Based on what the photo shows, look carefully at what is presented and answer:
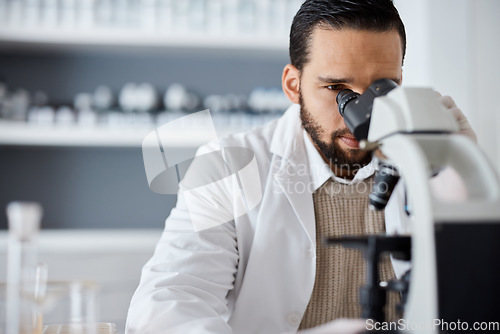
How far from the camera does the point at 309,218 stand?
4.10ft

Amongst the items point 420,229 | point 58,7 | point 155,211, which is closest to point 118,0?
point 58,7

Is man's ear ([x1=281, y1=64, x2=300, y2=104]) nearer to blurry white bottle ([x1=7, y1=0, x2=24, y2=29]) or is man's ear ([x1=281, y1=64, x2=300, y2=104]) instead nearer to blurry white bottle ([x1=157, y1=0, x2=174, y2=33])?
blurry white bottle ([x1=157, y1=0, x2=174, y2=33])

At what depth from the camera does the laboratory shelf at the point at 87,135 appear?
2195mm

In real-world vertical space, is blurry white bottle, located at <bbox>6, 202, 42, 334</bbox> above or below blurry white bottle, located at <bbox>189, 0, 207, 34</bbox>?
below

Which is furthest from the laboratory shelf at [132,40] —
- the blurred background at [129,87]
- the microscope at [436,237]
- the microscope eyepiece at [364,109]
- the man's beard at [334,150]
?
the microscope at [436,237]

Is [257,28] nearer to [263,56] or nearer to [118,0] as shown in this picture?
[263,56]

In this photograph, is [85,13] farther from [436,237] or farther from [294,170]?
[436,237]

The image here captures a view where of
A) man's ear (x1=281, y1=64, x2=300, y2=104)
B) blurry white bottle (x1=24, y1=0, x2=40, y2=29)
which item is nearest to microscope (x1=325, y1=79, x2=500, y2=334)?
man's ear (x1=281, y1=64, x2=300, y2=104)

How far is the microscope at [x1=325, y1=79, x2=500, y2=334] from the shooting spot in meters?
0.56

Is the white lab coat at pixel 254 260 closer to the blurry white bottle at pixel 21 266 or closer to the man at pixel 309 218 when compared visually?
the man at pixel 309 218

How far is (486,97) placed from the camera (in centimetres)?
225

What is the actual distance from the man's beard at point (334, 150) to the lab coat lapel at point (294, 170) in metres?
0.05

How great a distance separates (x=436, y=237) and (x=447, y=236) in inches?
0.6

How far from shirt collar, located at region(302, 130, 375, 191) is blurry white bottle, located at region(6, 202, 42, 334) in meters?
0.83
